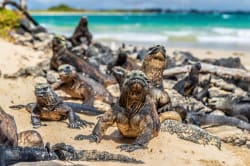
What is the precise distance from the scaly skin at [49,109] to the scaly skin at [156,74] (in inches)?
39.2

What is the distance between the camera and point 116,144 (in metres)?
5.67

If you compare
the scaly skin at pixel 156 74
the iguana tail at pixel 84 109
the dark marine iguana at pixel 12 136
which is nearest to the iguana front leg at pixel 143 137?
the dark marine iguana at pixel 12 136

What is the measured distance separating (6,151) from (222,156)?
2.63 m

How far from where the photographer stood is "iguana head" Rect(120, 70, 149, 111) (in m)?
5.37

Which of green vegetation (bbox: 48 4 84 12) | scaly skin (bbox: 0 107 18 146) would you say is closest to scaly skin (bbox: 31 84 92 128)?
scaly skin (bbox: 0 107 18 146)

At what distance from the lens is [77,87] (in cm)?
865

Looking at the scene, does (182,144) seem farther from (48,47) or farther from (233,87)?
(48,47)

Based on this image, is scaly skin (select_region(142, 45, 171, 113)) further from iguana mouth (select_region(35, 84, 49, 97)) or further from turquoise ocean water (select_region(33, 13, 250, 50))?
turquoise ocean water (select_region(33, 13, 250, 50))

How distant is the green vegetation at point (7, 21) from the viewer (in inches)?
707

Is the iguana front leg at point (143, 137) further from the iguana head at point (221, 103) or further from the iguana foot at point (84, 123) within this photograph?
the iguana head at point (221, 103)

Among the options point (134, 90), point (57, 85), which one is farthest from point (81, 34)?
point (134, 90)

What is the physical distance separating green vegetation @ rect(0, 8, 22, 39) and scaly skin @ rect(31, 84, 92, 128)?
36.8ft

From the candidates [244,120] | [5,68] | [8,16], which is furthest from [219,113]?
[8,16]

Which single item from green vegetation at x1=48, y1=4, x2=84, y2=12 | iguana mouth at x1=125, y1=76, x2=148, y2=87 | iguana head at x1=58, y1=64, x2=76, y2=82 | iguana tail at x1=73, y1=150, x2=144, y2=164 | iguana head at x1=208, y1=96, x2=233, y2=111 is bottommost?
green vegetation at x1=48, y1=4, x2=84, y2=12
